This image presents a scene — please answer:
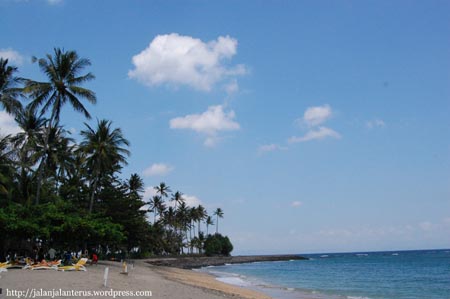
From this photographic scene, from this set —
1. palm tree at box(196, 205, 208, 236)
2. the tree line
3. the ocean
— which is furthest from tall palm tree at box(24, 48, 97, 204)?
palm tree at box(196, 205, 208, 236)

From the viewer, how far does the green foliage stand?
94.6 meters

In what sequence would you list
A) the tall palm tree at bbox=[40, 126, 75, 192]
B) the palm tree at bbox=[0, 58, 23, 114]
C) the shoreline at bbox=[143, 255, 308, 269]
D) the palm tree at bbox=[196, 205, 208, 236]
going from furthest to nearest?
the palm tree at bbox=[196, 205, 208, 236] < the shoreline at bbox=[143, 255, 308, 269] < the tall palm tree at bbox=[40, 126, 75, 192] < the palm tree at bbox=[0, 58, 23, 114]

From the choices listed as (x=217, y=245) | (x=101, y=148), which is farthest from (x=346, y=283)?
(x=217, y=245)

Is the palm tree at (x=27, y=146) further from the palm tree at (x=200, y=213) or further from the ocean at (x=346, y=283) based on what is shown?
the palm tree at (x=200, y=213)

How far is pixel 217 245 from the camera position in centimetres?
9650

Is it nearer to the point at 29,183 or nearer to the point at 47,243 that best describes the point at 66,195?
the point at 29,183

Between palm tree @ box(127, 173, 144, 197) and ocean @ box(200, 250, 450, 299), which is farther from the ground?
palm tree @ box(127, 173, 144, 197)

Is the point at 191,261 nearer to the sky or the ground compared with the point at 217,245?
nearer to the ground

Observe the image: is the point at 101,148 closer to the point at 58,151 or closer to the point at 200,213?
the point at 58,151

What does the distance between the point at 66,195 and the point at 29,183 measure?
735 centimetres

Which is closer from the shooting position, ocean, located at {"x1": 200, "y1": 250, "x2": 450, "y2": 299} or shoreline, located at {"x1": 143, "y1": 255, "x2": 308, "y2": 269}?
ocean, located at {"x1": 200, "y1": 250, "x2": 450, "y2": 299}

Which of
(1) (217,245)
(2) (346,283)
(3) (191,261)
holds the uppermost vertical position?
(1) (217,245)

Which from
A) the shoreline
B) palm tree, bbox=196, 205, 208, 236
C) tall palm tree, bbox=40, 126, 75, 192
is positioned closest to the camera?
tall palm tree, bbox=40, 126, 75, 192

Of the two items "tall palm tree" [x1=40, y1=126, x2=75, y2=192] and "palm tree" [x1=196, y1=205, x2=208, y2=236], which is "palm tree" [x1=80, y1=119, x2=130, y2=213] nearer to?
"tall palm tree" [x1=40, y1=126, x2=75, y2=192]
